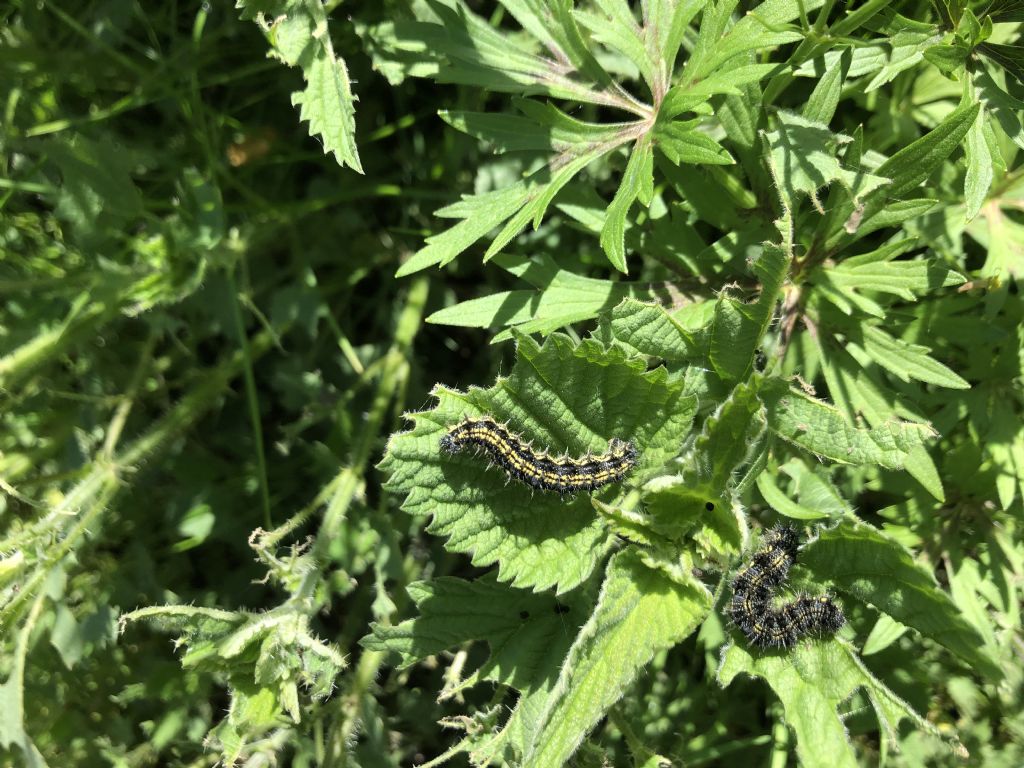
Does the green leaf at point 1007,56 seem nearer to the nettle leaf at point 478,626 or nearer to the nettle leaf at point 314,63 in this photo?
the nettle leaf at point 314,63

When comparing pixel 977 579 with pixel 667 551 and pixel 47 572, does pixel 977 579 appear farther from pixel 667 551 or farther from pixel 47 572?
pixel 47 572

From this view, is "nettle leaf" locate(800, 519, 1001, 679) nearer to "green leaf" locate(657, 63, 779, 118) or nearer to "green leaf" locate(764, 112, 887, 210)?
"green leaf" locate(764, 112, 887, 210)

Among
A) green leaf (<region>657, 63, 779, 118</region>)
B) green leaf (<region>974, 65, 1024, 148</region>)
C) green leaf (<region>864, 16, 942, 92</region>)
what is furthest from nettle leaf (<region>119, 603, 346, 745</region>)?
green leaf (<region>974, 65, 1024, 148</region>)

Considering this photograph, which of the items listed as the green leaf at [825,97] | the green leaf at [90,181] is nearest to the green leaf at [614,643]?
the green leaf at [825,97]

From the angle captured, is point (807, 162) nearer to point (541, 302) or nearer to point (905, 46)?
point (905, 46)

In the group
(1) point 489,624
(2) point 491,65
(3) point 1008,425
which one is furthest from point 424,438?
(3) point 1008,425

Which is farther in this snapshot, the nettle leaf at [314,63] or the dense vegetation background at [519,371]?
the nettle leaf at [314,63]
